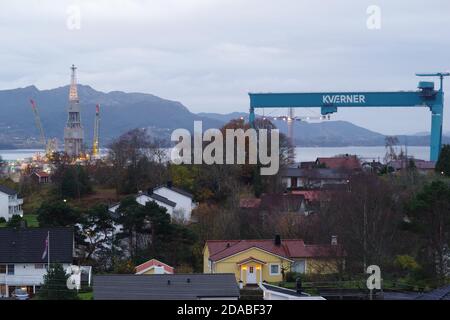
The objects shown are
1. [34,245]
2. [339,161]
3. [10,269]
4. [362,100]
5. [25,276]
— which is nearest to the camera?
[25,276]

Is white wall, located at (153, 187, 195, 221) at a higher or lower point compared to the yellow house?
higher

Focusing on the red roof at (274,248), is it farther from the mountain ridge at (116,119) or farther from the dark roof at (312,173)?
the mountain ridge at (116,119)

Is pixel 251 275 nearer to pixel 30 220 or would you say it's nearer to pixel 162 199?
pixel 162 199

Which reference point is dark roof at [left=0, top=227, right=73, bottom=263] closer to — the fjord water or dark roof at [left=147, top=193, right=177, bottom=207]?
dark roof at [left=147, top=193, right=177, bottom=207]

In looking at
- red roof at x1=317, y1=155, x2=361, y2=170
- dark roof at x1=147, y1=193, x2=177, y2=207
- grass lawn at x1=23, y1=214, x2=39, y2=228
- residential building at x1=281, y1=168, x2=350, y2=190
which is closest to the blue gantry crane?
residential building at x1=281, y1=168, x2=350, y2=190

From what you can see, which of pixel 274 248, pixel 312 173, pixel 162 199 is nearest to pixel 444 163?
pixel 312 173

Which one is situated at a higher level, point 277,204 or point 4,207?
point 277,204
